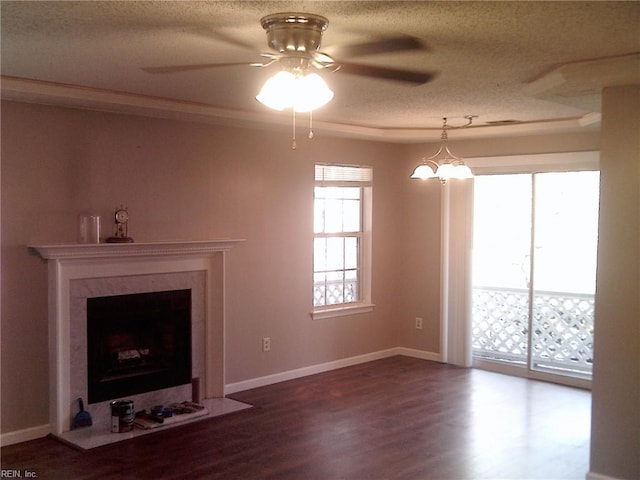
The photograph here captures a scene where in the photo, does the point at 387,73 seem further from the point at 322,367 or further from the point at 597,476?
the point at 322,367

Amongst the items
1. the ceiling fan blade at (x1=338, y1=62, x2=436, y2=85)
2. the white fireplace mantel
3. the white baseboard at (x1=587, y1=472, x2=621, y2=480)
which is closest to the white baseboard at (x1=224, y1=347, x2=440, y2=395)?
the white fireplace mantel

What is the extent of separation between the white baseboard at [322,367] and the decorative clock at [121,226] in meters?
1.68

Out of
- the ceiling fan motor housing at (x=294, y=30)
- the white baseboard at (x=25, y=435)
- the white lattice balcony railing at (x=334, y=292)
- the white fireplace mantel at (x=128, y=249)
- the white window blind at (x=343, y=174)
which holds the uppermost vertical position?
the ceiling fan motor housing at (x=294, y=30)

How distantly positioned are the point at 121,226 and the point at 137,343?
937 millimetres

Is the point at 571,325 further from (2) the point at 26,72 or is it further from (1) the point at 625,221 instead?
(2) the point at 26,72

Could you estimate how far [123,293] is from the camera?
4.94 meters

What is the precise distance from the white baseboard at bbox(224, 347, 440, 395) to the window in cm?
52

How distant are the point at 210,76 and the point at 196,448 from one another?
2.46 m

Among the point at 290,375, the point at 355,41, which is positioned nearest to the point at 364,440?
the point at 290,375

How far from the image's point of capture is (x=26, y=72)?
3943 millimetres

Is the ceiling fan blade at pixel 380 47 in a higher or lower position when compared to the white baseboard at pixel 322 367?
higher

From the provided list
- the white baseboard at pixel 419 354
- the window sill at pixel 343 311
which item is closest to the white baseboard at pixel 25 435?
the window sill at pixel 343 311

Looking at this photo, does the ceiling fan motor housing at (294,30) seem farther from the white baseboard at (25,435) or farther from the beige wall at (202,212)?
the white baseboard at (25,435)

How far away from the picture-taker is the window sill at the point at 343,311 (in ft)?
21.3
